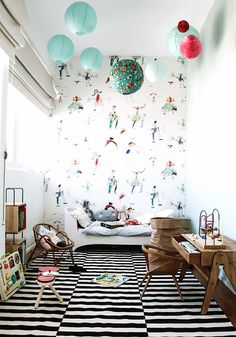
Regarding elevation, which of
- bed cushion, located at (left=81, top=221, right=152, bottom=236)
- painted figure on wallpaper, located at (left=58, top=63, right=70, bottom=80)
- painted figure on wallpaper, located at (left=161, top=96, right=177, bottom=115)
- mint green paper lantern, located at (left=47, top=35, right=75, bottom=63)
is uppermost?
painted figure on wallpaper, located at (left=58, top=63, right=70, bottom=80)

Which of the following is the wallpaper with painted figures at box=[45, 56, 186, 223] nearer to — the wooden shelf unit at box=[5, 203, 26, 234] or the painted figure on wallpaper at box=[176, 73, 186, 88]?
the painted figure on wallpaper at box=[176, 73, 186, 88]

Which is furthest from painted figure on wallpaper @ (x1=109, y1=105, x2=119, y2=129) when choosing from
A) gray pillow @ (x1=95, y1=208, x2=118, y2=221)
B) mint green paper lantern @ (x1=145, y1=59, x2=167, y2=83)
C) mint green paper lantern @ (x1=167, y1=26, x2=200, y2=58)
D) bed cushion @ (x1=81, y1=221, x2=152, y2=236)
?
→ mint green paper lantern @ (x1=167, y1=26, x2=200, y2=58)

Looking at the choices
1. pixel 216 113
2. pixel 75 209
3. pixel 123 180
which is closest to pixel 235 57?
pixel 216 113

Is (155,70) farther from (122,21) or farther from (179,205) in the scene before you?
(179,205)

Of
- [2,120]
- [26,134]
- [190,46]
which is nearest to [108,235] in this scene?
[26,134]

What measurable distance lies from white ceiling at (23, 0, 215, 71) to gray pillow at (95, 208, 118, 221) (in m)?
2.45

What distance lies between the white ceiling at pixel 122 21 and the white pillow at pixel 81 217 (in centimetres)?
230

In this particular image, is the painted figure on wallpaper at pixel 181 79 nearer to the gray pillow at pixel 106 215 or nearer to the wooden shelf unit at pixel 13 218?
the gray pillow at pixel 106 215

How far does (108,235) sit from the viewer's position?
4777 millimetres

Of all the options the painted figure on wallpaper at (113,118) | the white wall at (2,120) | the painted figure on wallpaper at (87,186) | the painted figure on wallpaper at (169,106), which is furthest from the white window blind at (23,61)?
the painted figure on wallpaper at (169,106)

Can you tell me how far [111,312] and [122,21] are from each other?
3.52 m

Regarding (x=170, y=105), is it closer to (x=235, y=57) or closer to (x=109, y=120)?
(x=109, y=120)

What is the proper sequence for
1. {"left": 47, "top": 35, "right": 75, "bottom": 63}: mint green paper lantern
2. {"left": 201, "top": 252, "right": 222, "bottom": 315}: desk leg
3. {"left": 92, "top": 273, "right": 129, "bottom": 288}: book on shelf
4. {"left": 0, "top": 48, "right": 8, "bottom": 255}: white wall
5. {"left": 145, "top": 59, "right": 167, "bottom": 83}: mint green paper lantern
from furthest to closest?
1. {"left": 145, "top": 59, "right": 167, "bottom": 83}: mint green paper lantern
2. {"left": 47, "top": 35, "right": 75, "bottom": 63}: mint green paper lantern
3. {"left": 92, "top": 273, "right": 129, "bottom": 288}: book on shelf
4. {"left": 0, "top": 48, "right": 8, "bottom": 255}: white wall
5. {"left": 201, "top": 252, "right": 222, "bottom": 315}: desk leg

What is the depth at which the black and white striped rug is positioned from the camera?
2.36 m
